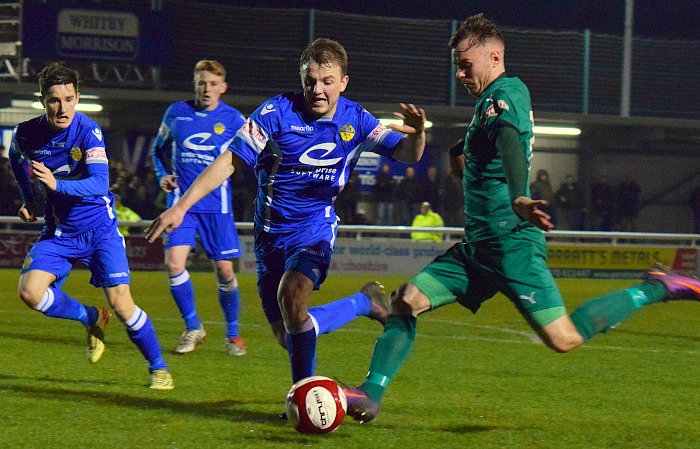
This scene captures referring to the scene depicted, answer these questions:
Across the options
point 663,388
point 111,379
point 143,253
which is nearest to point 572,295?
point 143,253

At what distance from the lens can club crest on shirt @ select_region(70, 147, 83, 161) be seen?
21.4ft

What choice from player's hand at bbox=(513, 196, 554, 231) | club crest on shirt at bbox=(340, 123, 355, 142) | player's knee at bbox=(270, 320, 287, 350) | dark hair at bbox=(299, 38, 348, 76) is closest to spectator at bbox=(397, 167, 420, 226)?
player's knee at bbox=(270, 320, 287, 350)

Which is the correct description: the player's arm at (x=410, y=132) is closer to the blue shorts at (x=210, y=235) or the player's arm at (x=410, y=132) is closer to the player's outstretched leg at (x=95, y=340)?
the player's outstretched leg at (x=95, y=340)

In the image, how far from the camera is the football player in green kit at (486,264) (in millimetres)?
5043

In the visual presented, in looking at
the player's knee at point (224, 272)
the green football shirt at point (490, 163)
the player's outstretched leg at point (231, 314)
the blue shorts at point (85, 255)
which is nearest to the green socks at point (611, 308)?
the green football shirt at point (490, 163)

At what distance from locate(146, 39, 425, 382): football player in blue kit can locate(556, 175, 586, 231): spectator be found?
17.1 meters

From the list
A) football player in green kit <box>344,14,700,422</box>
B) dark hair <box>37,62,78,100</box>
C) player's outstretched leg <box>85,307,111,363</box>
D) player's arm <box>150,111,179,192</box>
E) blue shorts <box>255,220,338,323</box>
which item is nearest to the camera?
football player in green kit <box>344,14,700,422</box>

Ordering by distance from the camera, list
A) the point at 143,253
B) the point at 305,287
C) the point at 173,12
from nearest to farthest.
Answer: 1. the point at 305,287
2. the point at 143,253
3. the point at 173,12

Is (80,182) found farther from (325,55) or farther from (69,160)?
(325,55)

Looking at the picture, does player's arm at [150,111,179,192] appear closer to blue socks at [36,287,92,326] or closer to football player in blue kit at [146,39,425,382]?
blue socks at [36,287,92,326]

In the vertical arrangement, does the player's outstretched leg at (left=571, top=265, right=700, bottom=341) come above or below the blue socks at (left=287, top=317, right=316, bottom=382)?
above

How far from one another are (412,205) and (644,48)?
6.97 metres

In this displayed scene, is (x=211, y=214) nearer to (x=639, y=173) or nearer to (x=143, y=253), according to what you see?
(x=143, y=253)

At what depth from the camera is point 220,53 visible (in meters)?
21.1
